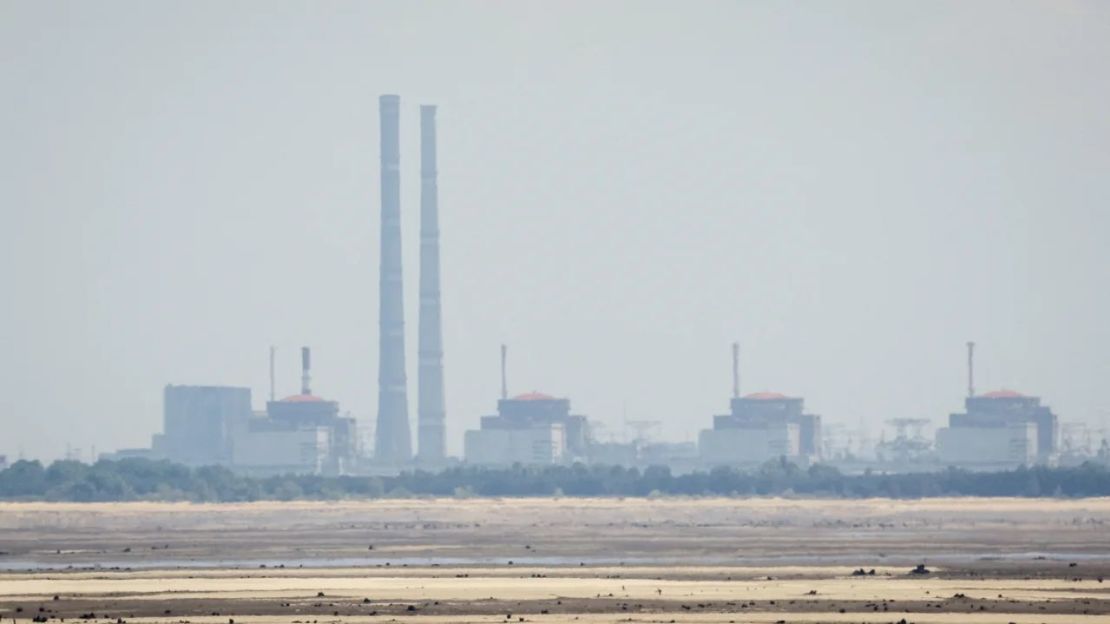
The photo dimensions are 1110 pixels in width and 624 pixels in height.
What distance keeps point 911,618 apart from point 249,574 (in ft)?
81.3

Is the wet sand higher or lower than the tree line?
lower

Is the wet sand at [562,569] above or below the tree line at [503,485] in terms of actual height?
below

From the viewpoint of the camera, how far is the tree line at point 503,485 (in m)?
178

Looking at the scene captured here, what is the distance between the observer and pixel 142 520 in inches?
5404

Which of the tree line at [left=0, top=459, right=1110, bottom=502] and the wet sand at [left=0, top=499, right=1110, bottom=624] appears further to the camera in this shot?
the tree line at [left=0, top=459, right=1110, bottom=502]

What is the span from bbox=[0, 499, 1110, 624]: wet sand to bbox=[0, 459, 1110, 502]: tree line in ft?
133

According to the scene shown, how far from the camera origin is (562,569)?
239 feet

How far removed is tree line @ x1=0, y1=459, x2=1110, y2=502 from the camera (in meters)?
178

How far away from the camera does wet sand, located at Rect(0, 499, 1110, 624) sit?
180 ft

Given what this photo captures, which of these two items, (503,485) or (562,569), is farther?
(503,485)

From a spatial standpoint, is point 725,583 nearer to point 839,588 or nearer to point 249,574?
point 839,588

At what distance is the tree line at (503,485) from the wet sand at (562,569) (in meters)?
40.5

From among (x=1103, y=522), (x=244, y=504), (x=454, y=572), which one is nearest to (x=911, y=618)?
(x=454, y=572)

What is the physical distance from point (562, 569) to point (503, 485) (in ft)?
399
